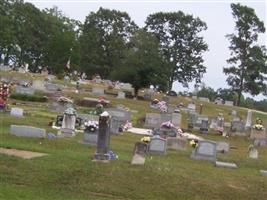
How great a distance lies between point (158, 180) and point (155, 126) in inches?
729

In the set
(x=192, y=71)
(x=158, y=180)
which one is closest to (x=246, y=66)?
(x=192, y=71)

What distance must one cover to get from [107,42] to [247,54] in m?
24.9

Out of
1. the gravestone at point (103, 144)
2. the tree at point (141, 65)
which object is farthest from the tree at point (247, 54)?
the gravestone at point (103, 144)

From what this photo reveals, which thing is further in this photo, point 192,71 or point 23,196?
point 192,71

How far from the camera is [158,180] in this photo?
14805mm

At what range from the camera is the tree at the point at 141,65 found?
2188 inches

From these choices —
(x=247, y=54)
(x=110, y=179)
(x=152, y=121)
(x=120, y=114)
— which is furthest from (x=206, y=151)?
(x=247, y=54)

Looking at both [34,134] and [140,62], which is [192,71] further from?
[34,134]

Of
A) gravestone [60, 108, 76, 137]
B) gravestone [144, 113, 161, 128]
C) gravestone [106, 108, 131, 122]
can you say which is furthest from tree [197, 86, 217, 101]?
gravestone [60, 108, 76, 137]

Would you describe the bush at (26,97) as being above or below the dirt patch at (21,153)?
above

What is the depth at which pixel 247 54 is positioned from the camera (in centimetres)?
7444

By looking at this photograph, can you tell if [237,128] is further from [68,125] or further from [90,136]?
[90,136]

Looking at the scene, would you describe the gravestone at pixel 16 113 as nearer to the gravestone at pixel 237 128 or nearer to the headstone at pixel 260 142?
the headstone at pixel 260 142

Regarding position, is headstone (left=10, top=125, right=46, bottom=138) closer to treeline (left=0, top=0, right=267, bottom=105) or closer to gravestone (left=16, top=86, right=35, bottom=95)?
gravestone (left=16, top=86, right=35, bottom=95)
